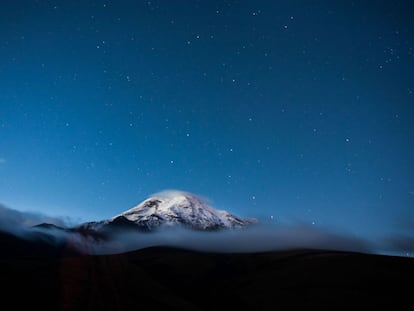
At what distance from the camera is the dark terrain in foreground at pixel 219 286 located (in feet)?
108

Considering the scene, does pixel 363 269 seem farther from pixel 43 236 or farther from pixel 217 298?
pixel 43 236

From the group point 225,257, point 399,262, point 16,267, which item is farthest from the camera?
point 225,257

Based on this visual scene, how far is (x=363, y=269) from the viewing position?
149 ft

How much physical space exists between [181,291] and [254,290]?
11.1m

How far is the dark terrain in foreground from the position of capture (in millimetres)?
32812

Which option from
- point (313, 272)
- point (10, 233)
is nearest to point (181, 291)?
point (313, 272)

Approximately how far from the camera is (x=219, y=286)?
49125mm

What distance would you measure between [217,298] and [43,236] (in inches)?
4629

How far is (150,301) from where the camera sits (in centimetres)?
3497

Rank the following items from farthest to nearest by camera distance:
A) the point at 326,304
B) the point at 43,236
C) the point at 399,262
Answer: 1. the point at 43,236
2. the point at 399,262
3. the point at 326,304

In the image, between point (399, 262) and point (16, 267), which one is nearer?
point (16, 267)

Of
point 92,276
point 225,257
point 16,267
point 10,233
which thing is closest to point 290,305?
point 92,276

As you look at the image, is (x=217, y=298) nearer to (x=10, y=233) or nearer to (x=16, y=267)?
(x=16, y=267)

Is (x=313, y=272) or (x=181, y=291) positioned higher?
(x=313, y=272)
